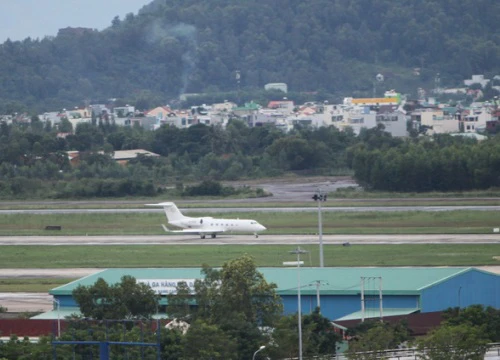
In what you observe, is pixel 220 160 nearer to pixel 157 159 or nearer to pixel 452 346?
pixel 157 159

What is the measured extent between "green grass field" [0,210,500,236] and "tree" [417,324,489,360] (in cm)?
4443

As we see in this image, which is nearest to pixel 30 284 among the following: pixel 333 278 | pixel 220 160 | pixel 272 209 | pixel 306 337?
pixel 333 278

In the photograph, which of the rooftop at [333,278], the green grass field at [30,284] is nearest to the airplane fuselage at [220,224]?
the green grass field at [30,284]

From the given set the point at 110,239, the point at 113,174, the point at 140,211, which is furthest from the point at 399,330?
the point at 113,174

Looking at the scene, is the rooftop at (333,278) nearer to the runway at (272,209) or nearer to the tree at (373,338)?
the tree at (373,338)

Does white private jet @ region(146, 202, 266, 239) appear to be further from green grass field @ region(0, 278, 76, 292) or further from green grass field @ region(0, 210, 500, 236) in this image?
green grass field @ region(0, 278, 76, 292)

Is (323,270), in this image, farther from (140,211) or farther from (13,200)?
(13,200)

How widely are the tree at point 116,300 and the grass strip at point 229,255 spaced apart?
72.7 ft

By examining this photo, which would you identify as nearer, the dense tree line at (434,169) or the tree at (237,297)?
the tree at (237,297)

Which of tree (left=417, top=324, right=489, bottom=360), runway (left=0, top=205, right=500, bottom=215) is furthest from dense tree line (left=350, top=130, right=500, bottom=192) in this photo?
tree (left=417, top=324, right=489, bottom=360)

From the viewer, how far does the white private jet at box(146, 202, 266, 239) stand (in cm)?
9500

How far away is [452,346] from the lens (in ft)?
151

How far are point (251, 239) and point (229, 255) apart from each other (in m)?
11.5

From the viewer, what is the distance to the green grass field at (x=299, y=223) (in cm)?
9500
